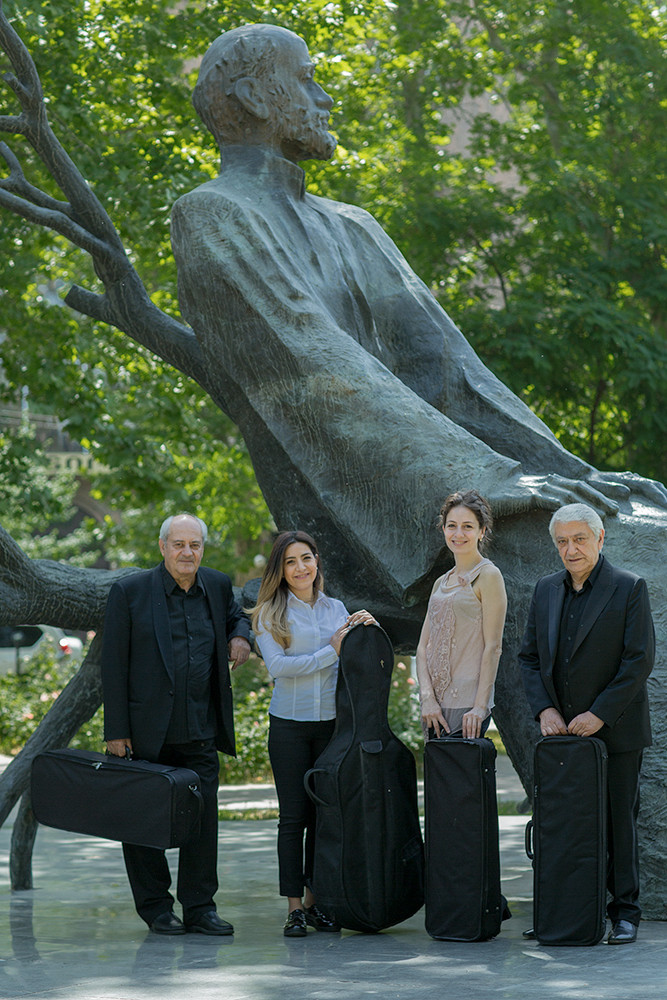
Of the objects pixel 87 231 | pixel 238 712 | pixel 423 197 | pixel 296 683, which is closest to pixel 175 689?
pixel 296 683

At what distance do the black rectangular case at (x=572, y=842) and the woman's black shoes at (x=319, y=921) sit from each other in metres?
0.72

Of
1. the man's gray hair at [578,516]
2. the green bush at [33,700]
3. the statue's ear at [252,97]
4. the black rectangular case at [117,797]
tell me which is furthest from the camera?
the green bush at [33,700]

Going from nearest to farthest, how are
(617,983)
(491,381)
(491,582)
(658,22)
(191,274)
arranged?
(617,983), (491,582), (191,274), (491,381), (658,22)

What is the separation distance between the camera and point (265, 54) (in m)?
5.51

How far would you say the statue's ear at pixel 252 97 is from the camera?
552 centimetres

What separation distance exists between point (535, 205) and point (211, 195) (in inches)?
343

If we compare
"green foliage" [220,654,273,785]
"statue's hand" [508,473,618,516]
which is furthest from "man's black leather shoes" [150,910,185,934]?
"green foliage" [220,654,273,785]

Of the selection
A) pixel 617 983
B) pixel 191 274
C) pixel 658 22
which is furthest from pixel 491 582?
pixel 658 22

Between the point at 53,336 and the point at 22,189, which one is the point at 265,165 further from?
the point at 53,336

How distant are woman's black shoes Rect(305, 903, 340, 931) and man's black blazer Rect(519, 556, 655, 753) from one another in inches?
38.5

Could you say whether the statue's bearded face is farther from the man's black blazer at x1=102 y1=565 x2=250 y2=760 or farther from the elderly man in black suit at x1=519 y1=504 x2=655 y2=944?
the elderly man in black suit at x1=519 y1=504 x2=655 y2=944

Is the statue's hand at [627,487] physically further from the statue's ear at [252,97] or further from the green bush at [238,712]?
the green bush at [238,712]

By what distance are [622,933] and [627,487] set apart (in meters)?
1.54

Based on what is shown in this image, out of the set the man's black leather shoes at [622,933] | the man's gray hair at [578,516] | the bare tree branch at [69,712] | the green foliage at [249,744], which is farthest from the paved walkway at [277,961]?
the green foliage at [249,744]
